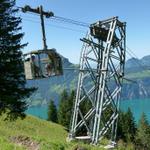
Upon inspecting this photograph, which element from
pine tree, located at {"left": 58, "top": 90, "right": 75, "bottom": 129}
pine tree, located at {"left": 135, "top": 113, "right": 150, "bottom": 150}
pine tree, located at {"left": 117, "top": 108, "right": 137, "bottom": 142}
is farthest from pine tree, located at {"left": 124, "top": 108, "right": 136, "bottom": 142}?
pine tree, located at {"left": 58, "top": 90, "right": 75, "bottom": 129}

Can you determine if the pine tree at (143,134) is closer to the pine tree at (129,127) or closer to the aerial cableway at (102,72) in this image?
the pine tree at (129,127)

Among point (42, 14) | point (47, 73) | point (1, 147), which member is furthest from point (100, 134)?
point (1, 147)

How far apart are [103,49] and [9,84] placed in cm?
901

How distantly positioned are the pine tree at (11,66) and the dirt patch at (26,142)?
1598 centimetres

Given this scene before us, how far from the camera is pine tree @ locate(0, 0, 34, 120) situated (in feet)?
105

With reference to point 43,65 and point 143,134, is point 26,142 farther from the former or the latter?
point 143,134

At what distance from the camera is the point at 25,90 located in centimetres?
3341

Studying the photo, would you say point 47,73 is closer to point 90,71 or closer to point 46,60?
point 46,60

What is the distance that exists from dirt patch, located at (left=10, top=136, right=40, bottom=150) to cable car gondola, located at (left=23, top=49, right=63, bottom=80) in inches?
151

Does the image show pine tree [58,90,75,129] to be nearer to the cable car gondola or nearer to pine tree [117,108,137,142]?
pine tree [117,108,137,142]

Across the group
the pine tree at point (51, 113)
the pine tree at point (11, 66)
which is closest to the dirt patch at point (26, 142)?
the pine tree at point (11, 66)

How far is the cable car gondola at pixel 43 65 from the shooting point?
61.0 feet

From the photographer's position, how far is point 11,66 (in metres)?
32.0

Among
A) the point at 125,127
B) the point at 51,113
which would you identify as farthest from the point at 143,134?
the point at 51,113
